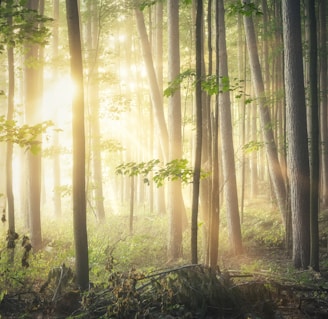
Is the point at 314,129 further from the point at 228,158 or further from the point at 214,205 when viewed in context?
the point at 228,158

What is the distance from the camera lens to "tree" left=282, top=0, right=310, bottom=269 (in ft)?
27.3

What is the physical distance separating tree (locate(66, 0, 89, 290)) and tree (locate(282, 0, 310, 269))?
521 centimetres

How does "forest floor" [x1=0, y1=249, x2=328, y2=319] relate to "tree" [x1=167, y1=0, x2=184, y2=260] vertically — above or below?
below

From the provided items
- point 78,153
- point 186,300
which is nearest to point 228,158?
point 78,153

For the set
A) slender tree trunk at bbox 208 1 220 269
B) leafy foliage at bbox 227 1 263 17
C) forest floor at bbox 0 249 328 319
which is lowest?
forest floor at bbox 0 249 328 319

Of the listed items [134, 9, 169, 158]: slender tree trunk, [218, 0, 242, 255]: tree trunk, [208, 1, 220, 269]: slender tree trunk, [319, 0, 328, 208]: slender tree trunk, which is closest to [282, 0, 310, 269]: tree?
[218, 0, 242, 255]: tree trunk

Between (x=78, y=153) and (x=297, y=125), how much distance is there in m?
5.42

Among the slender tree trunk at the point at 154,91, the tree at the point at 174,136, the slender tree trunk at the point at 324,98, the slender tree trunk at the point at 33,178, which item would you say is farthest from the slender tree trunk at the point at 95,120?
the slender tree trunk at the point at 324,98

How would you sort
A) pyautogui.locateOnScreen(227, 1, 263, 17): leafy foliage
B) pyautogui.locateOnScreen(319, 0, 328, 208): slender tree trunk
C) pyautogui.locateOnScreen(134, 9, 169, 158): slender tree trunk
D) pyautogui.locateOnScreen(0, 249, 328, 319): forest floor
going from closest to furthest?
pyautogui.locateOnScreen(0, 249, 328, 319): forest floor → pyautogui.locateOnScreen(227, 1, 263, 17): leafy foliage → pyautogui.locateOnScreen(134, 9, 169, 158): slender tree trunk → pyautogui.locateOnScreen(319, 0, 328, 208): slender tree trunk

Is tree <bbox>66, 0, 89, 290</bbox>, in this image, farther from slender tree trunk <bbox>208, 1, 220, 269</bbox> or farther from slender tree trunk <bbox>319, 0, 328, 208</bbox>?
slender tree trunk <bbox>319, 0, 328, 208</bbox>

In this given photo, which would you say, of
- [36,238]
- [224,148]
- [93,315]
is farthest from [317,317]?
[36,238]

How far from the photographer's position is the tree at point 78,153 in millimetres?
6066

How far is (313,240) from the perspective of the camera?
23.5ft

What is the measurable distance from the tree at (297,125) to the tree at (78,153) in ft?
17.1
